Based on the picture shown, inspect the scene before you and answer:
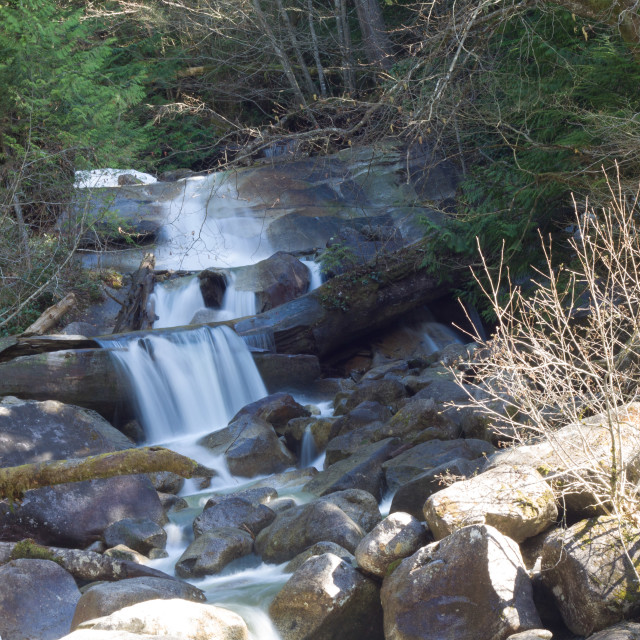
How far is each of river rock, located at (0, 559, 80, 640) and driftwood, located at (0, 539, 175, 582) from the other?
24cm

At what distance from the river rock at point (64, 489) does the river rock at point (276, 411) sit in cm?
194

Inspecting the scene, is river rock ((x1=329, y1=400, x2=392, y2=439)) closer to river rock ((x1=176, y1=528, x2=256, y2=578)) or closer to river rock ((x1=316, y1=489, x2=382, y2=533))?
river rock ((x1=316, y1=489, x2=382, y2=533))

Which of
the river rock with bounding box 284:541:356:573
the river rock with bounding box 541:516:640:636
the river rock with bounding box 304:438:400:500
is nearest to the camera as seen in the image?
the river rock with bounding box 541:516:640:636

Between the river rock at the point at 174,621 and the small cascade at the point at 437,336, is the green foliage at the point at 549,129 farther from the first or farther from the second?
the river rock at the point at 174,621

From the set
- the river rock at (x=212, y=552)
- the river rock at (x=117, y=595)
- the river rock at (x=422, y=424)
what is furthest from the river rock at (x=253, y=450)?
the river rock at (x=117, y=595)

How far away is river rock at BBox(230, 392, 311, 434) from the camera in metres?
9.97

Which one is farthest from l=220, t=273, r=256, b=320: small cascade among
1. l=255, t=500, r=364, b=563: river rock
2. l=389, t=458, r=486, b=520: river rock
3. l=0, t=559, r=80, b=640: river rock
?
l=0, t=559, r=80, b=640: river rock

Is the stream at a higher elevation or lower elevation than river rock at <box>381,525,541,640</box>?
lower

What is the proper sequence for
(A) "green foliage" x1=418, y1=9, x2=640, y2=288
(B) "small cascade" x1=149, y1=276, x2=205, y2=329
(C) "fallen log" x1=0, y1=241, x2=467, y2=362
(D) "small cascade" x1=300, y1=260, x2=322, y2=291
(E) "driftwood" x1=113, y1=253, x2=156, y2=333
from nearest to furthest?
(A) "green foliage" x1=418, y1=9, x2=640, y2=288 → (C) "fallen log" x1=0, y1=241, x2=467, y2=362 → (E) "driftwood" x1=113, y1=253, x2=156, y2=333 → (B) "small cascade" x1=149, y1=276, x2=205, y2=329 → (D) "small cascade" x1=300, y1=260, x2=322, y2=291

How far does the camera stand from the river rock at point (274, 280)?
13.6 m

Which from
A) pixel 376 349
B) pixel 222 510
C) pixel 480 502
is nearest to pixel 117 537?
pixel 222 510

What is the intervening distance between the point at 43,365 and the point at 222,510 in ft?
13.3

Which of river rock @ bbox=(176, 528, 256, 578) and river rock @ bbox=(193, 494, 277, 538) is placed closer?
river rock @ bbox=(176, 528, 256, 578)

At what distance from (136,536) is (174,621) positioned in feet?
8.55
